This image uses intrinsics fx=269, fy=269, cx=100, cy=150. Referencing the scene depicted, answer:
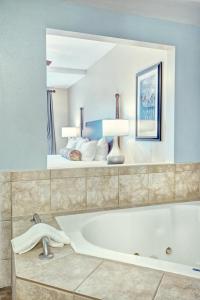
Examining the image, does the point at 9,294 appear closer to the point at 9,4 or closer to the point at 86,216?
the point at 86,216

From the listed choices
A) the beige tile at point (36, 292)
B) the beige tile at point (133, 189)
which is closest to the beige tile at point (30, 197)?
the beige tile at point (133, 189)

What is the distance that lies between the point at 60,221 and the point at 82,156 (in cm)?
223

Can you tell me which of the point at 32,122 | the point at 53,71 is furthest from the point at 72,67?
the point at 32,122

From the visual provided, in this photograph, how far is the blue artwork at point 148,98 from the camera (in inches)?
111

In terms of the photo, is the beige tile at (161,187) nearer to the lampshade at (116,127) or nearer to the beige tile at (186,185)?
the beige tile at (186,185)

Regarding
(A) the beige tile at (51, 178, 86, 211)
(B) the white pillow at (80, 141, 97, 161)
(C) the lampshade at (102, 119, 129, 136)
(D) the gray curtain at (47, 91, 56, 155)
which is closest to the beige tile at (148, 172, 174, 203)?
(A) the beige tile at (51, 178, 86, 211)

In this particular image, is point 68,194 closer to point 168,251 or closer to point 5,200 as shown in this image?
point 5,200

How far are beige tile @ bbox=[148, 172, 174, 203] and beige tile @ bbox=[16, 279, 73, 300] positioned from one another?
57.7 inches

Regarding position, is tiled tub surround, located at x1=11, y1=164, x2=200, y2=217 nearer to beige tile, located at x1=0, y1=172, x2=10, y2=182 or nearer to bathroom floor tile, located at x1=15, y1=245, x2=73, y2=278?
beige tile, located at x1=0, y1=172, x2=10, y2=182

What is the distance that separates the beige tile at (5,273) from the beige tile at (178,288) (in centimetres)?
128

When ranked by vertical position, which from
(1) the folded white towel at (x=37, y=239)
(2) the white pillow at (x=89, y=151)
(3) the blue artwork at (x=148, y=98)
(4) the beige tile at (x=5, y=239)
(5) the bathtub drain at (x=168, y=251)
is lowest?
(5) the bathtub drain at (x=168, y=251)

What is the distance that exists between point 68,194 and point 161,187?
0.87 metres

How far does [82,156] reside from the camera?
13.5ft

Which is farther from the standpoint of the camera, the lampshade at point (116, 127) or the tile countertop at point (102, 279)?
the lampshade at point (116, 127)
